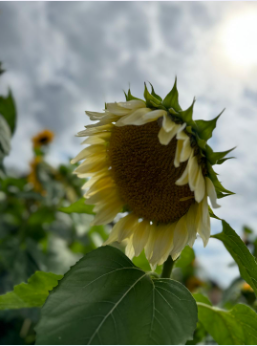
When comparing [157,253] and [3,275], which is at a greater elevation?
[157,253]

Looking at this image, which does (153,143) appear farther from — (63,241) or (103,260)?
(63,241)

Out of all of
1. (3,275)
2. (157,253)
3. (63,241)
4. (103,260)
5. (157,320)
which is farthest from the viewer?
(63,241)

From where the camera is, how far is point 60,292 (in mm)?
728

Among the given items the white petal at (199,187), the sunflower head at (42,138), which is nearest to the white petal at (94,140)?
the white petal at (199,187)

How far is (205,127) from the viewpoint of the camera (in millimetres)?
833

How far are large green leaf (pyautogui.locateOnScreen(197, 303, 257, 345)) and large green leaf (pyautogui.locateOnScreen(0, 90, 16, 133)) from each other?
1283 mm

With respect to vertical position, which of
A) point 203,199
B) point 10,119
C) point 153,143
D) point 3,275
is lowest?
point 3,275

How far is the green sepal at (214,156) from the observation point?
0.81 metres

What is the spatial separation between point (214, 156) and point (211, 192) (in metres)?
0.08

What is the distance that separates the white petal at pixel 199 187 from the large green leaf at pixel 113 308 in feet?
0.62

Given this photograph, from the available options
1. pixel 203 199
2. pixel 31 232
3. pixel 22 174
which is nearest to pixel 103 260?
pixel 203 199

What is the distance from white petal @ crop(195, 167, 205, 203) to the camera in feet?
2.63

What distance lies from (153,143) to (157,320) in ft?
1.31

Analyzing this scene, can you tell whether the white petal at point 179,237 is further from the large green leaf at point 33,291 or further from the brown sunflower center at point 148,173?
the large green leaf at point 33,291
